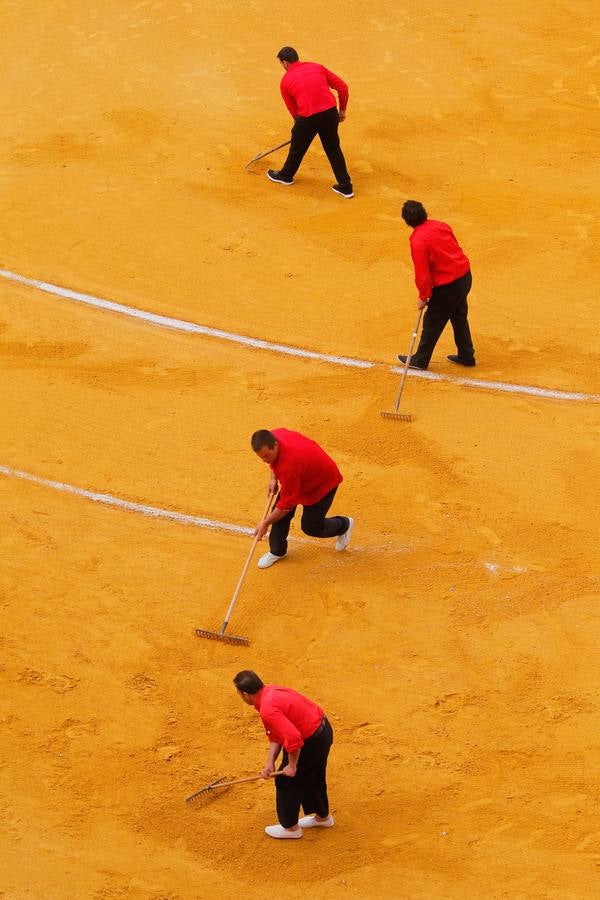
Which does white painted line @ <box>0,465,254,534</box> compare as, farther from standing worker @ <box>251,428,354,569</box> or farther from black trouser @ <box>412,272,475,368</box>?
black trouser @ <box>412,272,475,368</box>

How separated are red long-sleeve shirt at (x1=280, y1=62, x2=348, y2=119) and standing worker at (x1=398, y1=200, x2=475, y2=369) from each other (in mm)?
3855

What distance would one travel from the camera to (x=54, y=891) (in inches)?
355

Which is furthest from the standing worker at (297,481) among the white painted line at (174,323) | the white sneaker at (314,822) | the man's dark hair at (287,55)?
the man's dark hair at (287,55)

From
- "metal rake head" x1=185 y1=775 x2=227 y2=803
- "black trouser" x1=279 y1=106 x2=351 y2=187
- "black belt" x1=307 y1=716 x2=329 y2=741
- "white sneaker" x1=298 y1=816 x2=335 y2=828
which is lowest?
"metal rake head" x1=185 y1=775 x2=227 y2=803

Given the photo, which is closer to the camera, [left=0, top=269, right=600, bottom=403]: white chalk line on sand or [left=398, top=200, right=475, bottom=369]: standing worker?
[left=398, top=200, right=475, bottom=369]: standing worker

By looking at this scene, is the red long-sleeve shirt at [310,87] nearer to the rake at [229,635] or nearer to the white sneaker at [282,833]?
the rake at [229,635]

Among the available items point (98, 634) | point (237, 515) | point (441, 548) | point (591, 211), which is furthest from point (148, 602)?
point (591, 211)

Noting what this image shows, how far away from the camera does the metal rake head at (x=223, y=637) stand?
1080 centimetres

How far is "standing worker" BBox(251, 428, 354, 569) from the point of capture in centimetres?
1051

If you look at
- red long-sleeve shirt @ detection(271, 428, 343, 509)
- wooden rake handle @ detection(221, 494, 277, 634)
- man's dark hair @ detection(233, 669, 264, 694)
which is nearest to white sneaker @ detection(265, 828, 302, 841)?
man's dark hair @ detection(233, 669, 264, 694)

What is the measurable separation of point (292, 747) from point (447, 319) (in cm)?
618

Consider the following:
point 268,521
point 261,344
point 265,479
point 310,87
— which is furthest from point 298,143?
point 268,521

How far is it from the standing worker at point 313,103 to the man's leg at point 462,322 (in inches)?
153

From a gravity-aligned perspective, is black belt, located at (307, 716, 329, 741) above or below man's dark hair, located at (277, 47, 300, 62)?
below
